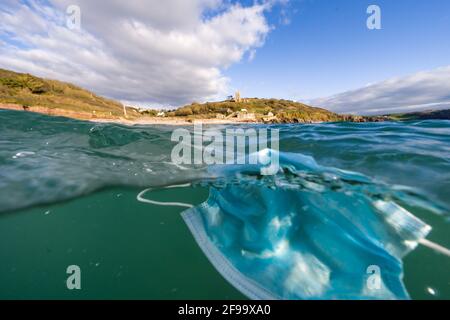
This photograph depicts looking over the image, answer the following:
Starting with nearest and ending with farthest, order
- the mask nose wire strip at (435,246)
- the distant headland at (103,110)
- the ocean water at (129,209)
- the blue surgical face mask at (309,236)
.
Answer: the blue surgical face mask at (309,236) → the ocean water at (129,209) → the mask nose wire strip at (435,246) → the distant headland at (103,110)

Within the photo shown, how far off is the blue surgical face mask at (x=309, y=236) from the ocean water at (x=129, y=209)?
0.75 feet

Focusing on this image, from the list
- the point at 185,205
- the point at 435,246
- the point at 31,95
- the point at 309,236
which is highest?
the point at 31,95

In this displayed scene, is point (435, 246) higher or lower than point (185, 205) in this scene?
lower

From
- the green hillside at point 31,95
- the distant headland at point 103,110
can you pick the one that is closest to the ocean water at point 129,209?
the distant headland at point 103,110

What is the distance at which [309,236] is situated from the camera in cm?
303

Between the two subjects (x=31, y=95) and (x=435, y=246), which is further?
(x=31, y=95)

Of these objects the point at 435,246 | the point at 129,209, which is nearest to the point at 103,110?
the point at 129,209

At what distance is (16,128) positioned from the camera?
864cm

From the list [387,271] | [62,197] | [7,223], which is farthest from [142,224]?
[387,271]

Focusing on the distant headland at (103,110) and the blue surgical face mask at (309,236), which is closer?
the blue surgical face mask at (309,236)

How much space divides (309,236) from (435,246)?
1968 millimetres

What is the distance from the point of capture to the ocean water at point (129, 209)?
2600mm

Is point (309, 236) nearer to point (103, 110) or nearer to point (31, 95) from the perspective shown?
point (31, 95)

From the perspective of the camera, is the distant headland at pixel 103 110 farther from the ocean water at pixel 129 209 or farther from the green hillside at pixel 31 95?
the ocean water at pixel 129 209
